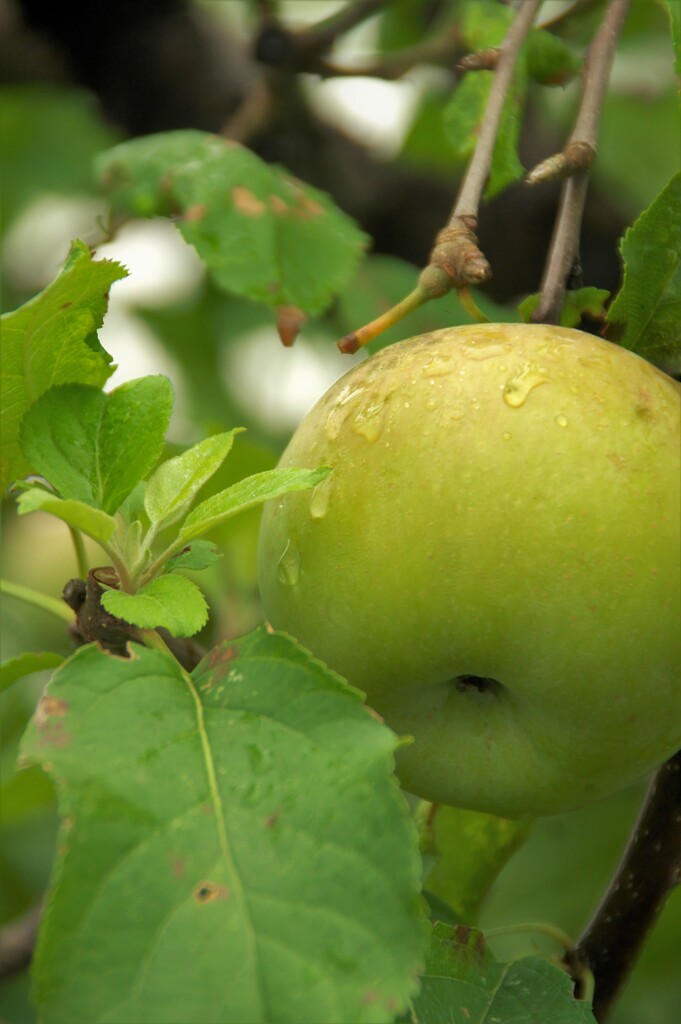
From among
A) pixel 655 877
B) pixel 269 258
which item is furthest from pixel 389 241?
pixel 655 877

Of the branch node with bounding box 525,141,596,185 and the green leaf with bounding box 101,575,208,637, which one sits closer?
the green leaf with bounding box 101,575,208,637

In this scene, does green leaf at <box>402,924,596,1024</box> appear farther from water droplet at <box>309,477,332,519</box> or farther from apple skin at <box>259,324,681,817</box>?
water droplet at <box>309,477,332,519</box>

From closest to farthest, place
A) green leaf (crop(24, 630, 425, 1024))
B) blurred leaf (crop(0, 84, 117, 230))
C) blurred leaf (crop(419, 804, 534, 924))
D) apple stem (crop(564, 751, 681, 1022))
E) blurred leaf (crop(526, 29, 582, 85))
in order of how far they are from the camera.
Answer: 1. green leaf (crop(24, 630, 425, 1024))
2. apple stem (crop(564, 751, 681, 1022))
3. blurred leaf (crop(419, 804, 534, 924))
4. blurred leaf (crop(526, 29, 582, 85))
5. blurred leaf (crop(0, 84, 117, 230))

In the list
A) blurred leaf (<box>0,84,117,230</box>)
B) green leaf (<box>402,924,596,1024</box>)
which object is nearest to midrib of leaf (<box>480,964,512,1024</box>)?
green leaf (<box>402,924,596,1024</box>)

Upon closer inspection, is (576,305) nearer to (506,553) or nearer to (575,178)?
(575,178)

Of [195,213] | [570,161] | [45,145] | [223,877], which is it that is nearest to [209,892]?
[223,877]

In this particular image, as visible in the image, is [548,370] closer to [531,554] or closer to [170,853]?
[531,554]
